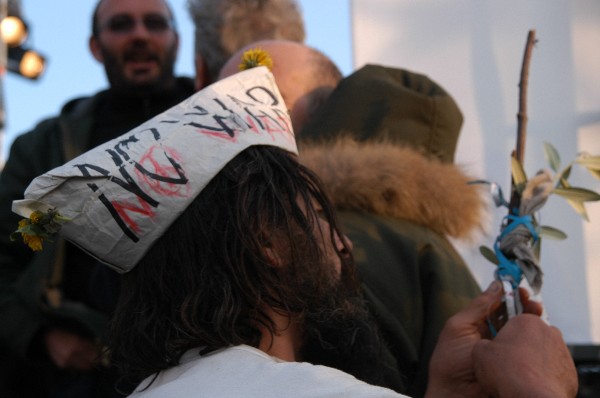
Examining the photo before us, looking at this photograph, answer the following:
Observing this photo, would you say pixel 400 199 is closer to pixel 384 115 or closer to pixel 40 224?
pixel 384 115

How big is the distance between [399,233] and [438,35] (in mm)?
953

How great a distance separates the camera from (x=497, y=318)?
187 centimetres

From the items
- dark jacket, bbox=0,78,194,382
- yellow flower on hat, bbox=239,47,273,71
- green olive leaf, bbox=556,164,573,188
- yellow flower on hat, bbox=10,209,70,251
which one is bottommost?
dark jacket, bbox=0,78,194,382

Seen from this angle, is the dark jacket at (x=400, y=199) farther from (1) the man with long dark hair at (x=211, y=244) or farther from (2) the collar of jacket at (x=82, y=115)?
(2) the collar of jacket at (x=82, y=115)

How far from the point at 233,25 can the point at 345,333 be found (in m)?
1.33

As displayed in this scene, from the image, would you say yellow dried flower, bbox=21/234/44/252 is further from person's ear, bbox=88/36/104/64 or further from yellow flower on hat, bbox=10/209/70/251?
person's ear, bbox=88/36/104/64

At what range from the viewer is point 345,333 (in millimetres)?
1753

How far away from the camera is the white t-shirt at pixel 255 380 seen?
1.34 metres

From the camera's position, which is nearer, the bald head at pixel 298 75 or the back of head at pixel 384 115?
the back of head at pixel 384 115

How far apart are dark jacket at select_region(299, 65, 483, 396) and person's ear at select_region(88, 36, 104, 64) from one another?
1.27 metres

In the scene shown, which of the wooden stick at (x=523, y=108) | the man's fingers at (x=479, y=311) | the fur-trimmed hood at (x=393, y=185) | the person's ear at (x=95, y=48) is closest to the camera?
the man's fingers at (x=479, y=311)

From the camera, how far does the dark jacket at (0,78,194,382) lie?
9.01 feet

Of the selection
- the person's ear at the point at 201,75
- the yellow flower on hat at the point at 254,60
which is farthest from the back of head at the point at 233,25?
the yellow flower on hat at the point at 254,60

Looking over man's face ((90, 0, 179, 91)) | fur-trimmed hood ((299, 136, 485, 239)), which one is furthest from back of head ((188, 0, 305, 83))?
fur-trimmed hood ((299, 136, 485, 239))
